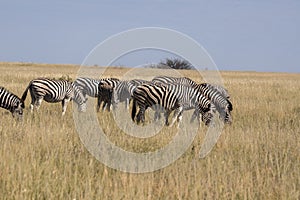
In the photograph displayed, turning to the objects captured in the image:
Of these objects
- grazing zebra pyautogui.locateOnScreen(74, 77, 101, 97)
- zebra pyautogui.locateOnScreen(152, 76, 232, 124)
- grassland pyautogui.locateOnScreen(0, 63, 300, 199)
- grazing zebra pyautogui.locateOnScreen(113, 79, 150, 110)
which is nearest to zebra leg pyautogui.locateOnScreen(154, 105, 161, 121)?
zebra pyautogui.locateOnScreen(152, 76, 232, 124)

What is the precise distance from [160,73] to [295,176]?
981cm

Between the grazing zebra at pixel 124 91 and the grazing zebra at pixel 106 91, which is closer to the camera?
the grazing zebra at pixel 124 91

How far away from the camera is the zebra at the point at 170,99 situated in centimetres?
1084

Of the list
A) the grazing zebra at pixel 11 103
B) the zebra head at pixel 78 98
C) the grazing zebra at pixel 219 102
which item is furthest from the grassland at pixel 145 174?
the zebra head at pixel 78 98

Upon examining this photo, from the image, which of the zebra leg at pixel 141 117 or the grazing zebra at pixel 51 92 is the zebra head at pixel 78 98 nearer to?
the grazing zebra at pixel 51 92

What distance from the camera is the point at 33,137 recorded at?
6.95 meters

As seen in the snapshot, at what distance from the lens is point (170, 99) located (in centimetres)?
1088

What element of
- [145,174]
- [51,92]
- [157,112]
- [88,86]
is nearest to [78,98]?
[51,92]

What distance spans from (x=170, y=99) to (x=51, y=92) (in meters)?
3.96

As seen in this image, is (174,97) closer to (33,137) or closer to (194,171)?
(33,137)

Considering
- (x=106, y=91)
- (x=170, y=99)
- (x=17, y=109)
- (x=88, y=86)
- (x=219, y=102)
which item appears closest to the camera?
(x=17, y=109)

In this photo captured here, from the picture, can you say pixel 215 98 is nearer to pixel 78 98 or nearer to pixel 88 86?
pixel 78 98

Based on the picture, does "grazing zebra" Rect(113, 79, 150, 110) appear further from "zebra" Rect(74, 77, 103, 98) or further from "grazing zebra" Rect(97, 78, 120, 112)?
"zebra" Rect(74, 77, 103, 98)

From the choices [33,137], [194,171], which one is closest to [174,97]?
[33,137]
